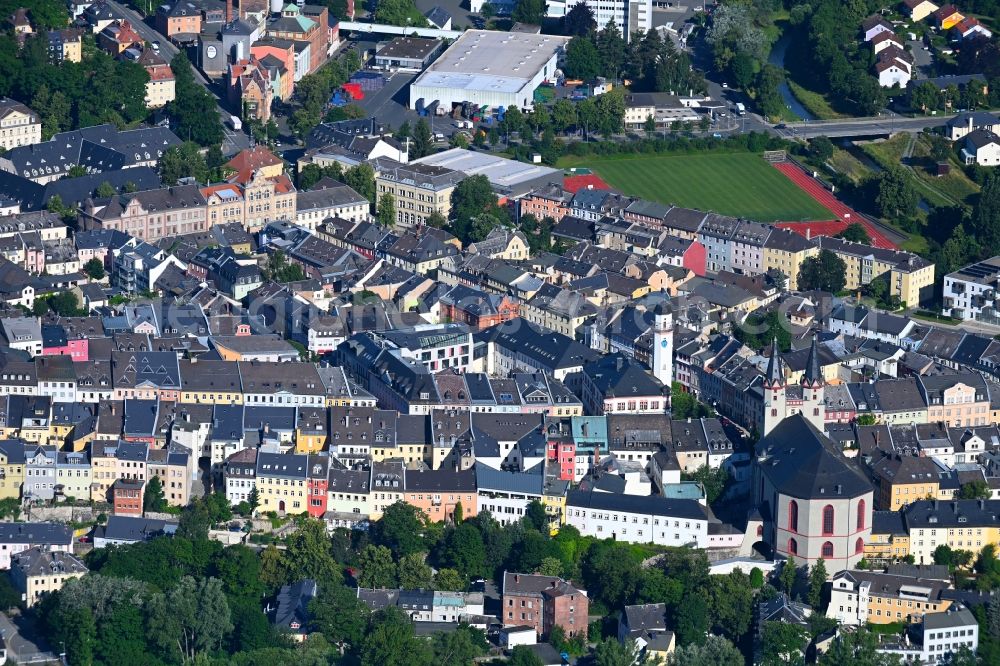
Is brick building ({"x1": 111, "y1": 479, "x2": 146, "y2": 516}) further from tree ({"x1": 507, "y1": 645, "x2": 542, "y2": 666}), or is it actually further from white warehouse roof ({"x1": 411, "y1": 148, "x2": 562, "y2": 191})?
white warehouse roof ({"x1": 411, "y1": 148, "x2": 562, "y2": 191})

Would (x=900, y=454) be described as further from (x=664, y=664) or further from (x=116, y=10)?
(x=116, y=10)

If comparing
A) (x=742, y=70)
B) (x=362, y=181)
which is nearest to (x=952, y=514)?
(x=362, y=181)

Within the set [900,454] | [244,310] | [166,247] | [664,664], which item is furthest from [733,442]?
[166,247]

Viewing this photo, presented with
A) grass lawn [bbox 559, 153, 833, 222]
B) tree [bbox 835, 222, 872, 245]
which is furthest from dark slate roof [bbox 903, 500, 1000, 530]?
grass lawn [bbox 559, 153, 833, 222]

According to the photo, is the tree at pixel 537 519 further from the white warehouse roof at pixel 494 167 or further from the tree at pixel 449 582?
the white warehouse roof at pixel 494 167

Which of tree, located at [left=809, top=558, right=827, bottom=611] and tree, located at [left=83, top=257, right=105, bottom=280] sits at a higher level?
tree, located at [left=83, top=257, right=105, bottom=280]

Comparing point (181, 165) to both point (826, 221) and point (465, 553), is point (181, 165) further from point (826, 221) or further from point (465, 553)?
point (465, 553)
